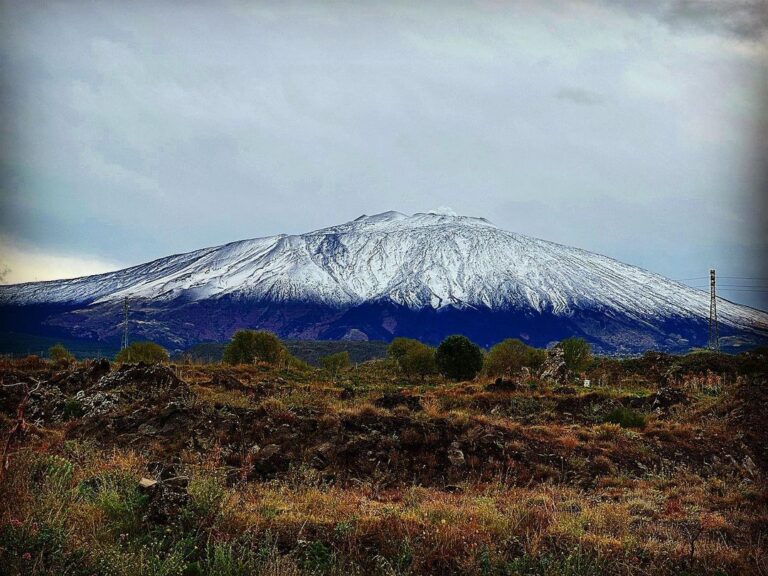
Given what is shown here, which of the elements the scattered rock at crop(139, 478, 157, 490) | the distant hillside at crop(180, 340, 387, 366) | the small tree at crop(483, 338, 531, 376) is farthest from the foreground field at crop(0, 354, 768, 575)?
the distant hillside at crop(180, 340, 387, 366)

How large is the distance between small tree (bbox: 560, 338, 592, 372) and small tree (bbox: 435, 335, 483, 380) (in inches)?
211

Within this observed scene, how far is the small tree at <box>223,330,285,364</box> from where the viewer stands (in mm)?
37281

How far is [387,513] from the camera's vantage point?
735 centimetres

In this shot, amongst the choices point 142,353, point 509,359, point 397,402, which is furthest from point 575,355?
point 142,353

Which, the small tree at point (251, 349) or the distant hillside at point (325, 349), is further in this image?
the distant hillside at point (325, 349)

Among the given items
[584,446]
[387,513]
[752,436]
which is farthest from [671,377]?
[387,513]

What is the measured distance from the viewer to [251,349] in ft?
123

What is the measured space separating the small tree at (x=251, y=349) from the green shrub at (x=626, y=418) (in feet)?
79.4

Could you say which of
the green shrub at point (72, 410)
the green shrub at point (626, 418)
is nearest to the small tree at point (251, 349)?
the green shrub at point (72, 410)

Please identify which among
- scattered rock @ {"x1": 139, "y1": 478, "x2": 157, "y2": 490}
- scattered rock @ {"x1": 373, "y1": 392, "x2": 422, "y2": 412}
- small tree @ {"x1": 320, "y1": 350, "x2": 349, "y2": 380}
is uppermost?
scattered rock @ {"x1": 139, "y1": 478, "x2": 157, "y2": 490}

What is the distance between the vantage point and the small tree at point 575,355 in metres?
34.8

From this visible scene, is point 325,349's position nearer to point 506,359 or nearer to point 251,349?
point 251,349

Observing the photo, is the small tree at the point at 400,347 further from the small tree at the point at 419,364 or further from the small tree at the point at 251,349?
the small tree at the point at 251,349

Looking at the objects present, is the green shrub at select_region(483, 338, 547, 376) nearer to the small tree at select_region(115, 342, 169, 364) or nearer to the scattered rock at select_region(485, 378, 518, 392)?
the scattered rock at select_region(485, 378, 518, 392)
